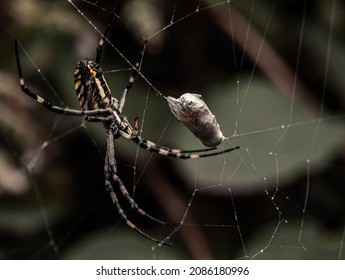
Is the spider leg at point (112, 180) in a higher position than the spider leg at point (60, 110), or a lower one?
lower

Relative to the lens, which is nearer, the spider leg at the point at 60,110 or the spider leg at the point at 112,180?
the spider leg at the point at 60,110

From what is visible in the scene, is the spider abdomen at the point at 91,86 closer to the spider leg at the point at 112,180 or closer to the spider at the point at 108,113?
the spider at the point at 108,113

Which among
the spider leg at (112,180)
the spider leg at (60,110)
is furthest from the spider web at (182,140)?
the spider leg at (60,110)

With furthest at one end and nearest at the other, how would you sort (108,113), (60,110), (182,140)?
(182,140), (108,113), (60,110)

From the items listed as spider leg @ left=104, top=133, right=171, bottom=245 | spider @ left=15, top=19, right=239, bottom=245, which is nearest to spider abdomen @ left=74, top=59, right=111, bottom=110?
spider @ left=15, top=19, right=239, bottom=245

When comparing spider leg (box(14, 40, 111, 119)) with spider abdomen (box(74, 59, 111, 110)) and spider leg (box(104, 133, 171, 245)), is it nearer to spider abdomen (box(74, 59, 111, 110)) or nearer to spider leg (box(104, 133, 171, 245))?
spider abdomen (box(74, 59, 111, 110))

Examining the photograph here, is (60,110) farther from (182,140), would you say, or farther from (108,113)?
(182,140)

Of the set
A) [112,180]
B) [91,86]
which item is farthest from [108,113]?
[112,180]

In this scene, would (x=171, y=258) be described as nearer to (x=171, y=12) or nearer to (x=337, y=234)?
(x=337, y=234)
